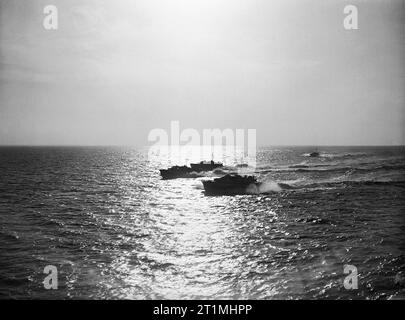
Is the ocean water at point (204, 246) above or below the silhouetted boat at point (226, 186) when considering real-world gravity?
below

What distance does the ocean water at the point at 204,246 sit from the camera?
1780 centimetres

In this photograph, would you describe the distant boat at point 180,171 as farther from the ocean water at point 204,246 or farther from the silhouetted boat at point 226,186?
the ocean water at point 204,246

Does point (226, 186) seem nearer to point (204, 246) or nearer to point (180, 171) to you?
point (204, 246)

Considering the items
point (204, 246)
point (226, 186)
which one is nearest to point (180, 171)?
point (226, 186)

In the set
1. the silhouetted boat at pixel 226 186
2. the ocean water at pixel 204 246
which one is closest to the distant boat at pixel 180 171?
the silhouetted boat at pixel 226 186

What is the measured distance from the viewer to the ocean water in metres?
17.8

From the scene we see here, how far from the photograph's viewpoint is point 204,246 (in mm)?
24953

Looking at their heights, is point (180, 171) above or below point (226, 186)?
above

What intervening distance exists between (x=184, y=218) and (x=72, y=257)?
576 inches

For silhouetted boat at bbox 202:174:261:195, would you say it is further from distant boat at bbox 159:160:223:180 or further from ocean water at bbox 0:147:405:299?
distant boat at bbox 159:160:223:180

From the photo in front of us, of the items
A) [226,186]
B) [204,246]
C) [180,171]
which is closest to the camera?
[204,246]

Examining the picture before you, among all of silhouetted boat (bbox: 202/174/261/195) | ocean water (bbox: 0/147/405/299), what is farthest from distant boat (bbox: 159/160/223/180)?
ocean water (bbox: 0/147/405/299)

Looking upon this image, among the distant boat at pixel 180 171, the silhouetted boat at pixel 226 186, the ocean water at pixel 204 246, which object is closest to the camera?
the ocean water at pixel 204 246
